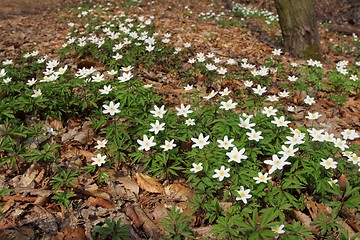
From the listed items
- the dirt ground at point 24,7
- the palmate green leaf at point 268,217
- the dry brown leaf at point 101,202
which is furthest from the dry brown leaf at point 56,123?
the dirt ground at point 24,7

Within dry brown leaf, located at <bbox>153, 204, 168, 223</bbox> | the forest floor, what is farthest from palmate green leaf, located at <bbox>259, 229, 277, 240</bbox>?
dry brown leaf, located at <bbox>153, 204, 168, 223</bbox>

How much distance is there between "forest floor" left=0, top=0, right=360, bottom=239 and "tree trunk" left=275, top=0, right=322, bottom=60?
29 cm

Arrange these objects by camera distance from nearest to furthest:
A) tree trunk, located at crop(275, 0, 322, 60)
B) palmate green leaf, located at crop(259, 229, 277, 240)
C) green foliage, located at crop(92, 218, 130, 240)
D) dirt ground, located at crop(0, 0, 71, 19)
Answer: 1. palmate green leaf, located at crop(259, 229, 277, 240)
2. green foliage, located at crop(92, 218, 130, 240)
3. tree trunk, located at crop(275, 0, 322, 60)
4. dirt ground, located at crop(0, 0, 71, 19)

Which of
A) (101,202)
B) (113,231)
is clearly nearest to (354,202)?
(113,231)

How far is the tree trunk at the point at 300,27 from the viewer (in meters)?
5.42

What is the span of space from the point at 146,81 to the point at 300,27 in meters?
3.16

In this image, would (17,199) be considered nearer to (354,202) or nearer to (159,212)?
(159,212)

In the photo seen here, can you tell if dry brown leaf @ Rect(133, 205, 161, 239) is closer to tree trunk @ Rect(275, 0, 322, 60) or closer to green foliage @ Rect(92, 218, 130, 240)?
green foliage @ Rect(92, 218, 130, 240)

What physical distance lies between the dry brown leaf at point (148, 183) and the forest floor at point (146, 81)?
0.01 metres

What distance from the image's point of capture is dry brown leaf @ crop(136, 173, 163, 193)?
2.76 metres

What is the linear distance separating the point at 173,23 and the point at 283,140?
552 centimetres

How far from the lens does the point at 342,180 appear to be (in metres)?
2.79

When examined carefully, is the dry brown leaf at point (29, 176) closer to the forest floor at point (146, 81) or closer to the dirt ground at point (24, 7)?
the forest floor at point (146, 81)

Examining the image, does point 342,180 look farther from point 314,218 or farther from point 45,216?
point 45,216
